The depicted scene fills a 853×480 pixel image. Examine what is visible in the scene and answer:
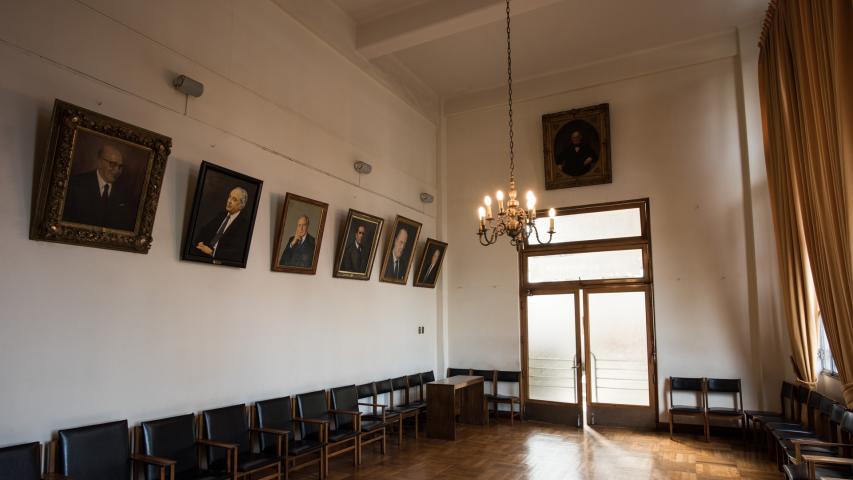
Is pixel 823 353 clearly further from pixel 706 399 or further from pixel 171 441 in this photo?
pixel 171 441

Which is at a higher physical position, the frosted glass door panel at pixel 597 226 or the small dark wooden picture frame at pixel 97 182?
the frosted glass door panel at pixel 597 226

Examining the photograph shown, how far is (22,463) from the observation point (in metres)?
3.21

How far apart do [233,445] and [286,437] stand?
0.64 meters

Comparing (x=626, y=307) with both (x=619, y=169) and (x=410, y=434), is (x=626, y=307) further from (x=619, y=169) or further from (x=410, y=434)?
(x=410, y=434)

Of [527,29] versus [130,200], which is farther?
[527,29]

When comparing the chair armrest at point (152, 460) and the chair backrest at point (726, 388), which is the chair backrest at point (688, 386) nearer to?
the chair backrest at point (726, 388)

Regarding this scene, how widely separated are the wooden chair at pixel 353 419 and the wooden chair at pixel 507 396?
8.53 feet

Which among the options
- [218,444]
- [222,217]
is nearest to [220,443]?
[218,444]

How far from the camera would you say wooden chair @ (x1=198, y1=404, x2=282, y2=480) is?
166 inches

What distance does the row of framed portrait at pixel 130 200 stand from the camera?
3.56m

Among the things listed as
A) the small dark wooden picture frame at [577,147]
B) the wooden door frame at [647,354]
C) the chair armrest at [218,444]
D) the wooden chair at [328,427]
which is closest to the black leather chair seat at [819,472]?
the wooden door frame at [647,354]

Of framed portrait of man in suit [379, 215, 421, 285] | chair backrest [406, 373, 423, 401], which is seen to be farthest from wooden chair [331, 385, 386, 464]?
framed portrait of man in suit [379, 215, 421, 285]

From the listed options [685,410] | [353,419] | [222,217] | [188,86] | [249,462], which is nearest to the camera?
[249,462]

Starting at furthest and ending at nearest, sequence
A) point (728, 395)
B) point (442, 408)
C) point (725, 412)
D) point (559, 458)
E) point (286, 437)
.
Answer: point (728, 395)
point (442, 408)
point (725, 412)
point (559, 458)
point (286, 437)
